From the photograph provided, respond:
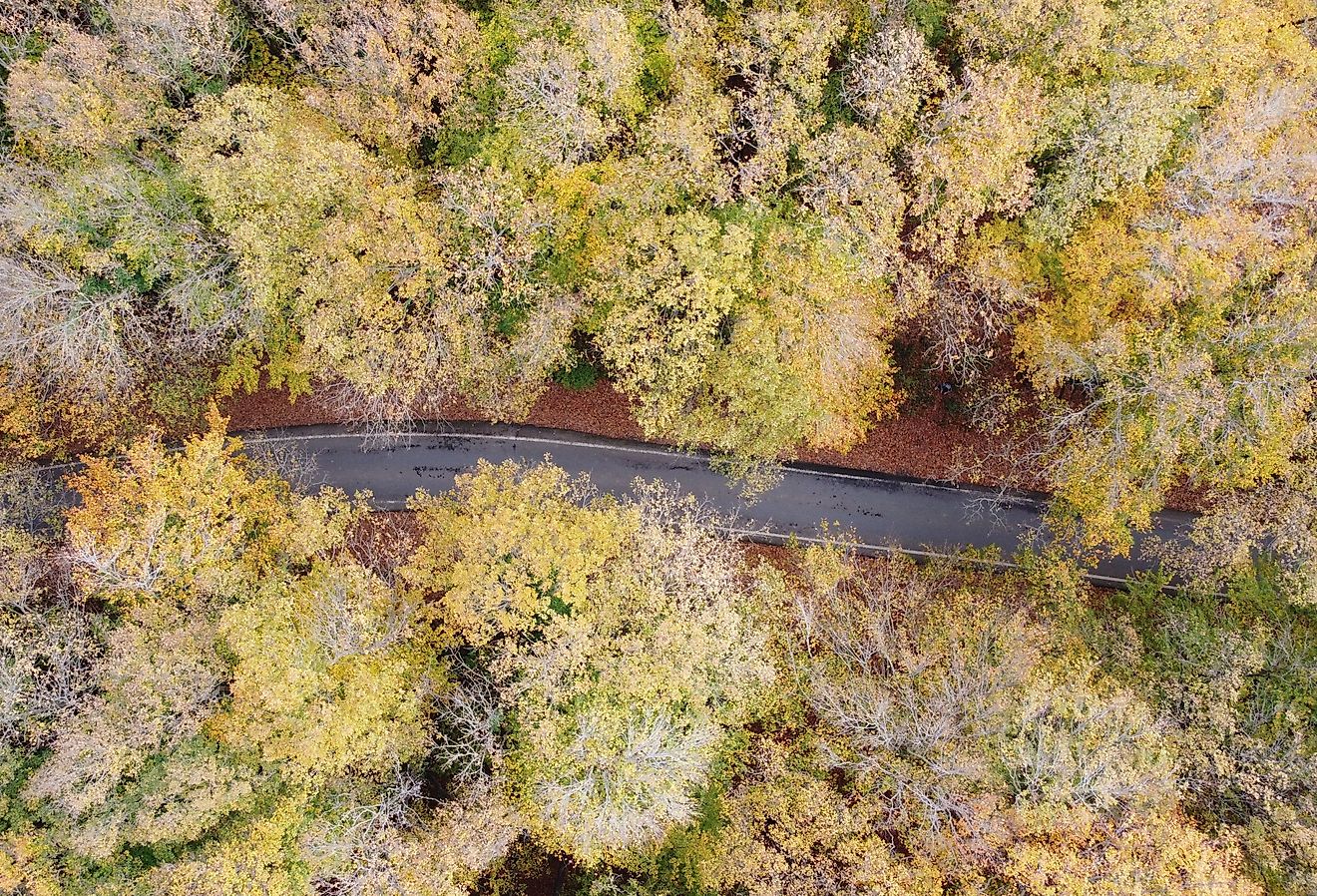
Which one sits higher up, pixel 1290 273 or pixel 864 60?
pixel 864 60

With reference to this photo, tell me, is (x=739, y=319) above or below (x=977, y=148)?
below

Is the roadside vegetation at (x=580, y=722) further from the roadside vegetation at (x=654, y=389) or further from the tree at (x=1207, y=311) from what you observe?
the tree at (x=1207, y=311)

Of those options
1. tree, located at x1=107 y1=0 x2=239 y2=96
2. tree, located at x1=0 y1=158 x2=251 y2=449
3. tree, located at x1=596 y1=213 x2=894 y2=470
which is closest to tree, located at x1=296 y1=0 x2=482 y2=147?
tree, located at x1=107 y1=0 x2=239 y2=96

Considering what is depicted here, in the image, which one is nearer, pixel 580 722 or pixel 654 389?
pixel 580 722

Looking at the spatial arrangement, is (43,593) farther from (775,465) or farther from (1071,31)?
(1071,31)

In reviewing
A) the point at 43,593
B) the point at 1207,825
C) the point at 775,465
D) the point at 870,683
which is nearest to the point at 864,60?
the point at 775,465

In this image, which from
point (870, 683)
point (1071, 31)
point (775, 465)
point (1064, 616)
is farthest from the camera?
point (775, 465)

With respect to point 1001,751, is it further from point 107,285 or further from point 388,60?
point 107,285

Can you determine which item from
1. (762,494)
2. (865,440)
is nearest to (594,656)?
Answer: (762,494)
